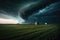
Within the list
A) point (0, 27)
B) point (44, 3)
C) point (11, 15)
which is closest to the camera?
point (0, 27)

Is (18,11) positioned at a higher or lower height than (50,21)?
higher

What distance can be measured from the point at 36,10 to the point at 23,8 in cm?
29

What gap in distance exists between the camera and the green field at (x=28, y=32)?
7.43ft

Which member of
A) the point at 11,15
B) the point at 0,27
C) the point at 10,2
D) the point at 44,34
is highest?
the point at 10,2

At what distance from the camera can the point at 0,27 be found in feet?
7.37

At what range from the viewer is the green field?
227 centimetres

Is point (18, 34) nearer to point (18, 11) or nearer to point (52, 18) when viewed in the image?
point (18, 11)

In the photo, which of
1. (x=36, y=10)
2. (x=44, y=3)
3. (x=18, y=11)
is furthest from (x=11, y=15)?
(x=44, y=3)

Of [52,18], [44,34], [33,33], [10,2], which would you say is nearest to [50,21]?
[52,18]

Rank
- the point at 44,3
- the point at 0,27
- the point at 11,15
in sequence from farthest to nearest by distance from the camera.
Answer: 1. the point at 44,3
2. the point at 11,15
3. the point at 0,27

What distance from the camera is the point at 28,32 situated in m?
2.51

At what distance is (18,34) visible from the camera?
2.38 m

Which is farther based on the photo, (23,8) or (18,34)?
(23,8)

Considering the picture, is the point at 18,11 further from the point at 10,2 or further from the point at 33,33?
the point at 33,33
